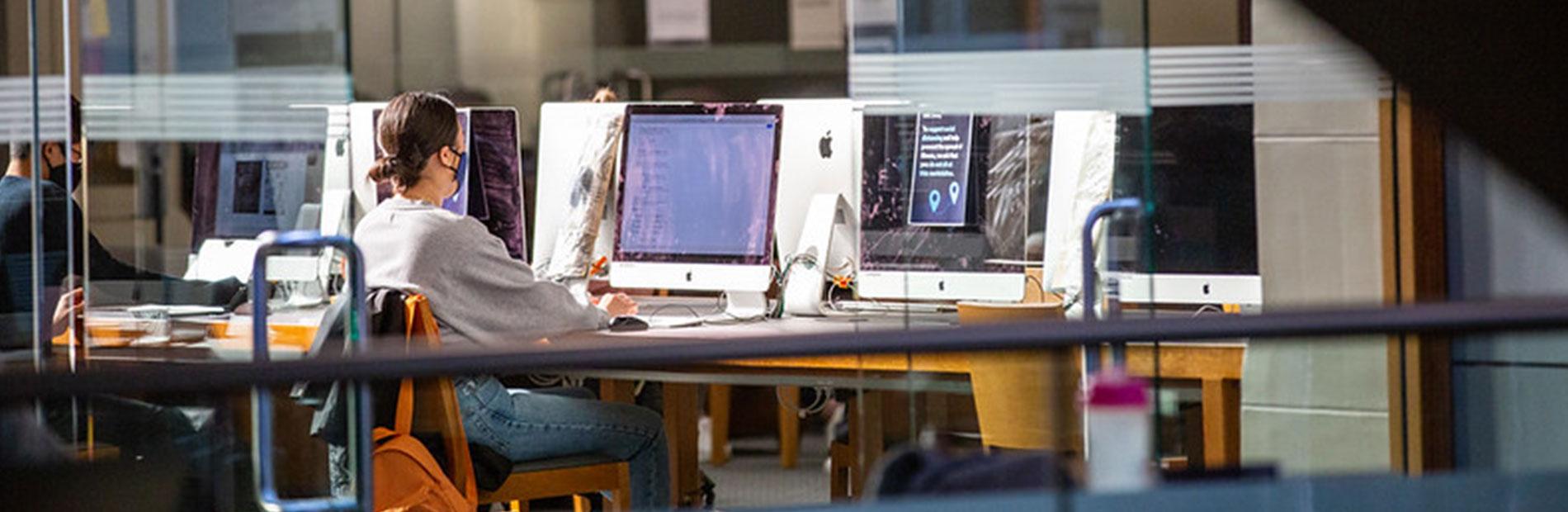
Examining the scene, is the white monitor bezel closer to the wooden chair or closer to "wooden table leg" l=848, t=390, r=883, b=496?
"wooden table leg" l=848, t=390, r=883, b=496

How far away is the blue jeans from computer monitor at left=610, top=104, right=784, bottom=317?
0.52 m

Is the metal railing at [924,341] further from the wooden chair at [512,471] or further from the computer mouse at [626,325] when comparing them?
the computer mouse at [626,325]

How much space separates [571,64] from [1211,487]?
7784mm

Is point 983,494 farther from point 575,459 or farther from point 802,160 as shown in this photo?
point 802,160

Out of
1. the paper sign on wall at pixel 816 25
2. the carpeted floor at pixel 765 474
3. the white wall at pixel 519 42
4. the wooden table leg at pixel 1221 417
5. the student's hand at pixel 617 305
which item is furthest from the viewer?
the white wall at pixel 519 42

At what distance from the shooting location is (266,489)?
3.53m

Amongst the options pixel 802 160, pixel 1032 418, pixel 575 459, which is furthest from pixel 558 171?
pixel 1032 418

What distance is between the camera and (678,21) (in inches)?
400

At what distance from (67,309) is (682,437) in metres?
1.37

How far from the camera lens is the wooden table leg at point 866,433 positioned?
11.0ft

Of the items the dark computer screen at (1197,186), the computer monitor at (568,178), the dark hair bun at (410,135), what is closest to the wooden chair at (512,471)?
the dark hair bun at (410,135)

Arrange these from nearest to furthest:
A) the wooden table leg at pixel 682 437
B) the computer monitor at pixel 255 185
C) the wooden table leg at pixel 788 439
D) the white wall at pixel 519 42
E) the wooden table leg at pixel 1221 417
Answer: the wooden table leg at pixel 1221 417, the computer monitor at pixel 255 185, the wooden table leg at pixel 682 437, the wooden table leg at pixel 788 439, the white wall at pixel 519 42

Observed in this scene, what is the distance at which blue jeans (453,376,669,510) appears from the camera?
4.11m

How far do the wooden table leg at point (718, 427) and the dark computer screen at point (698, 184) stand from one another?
2.54 meters
